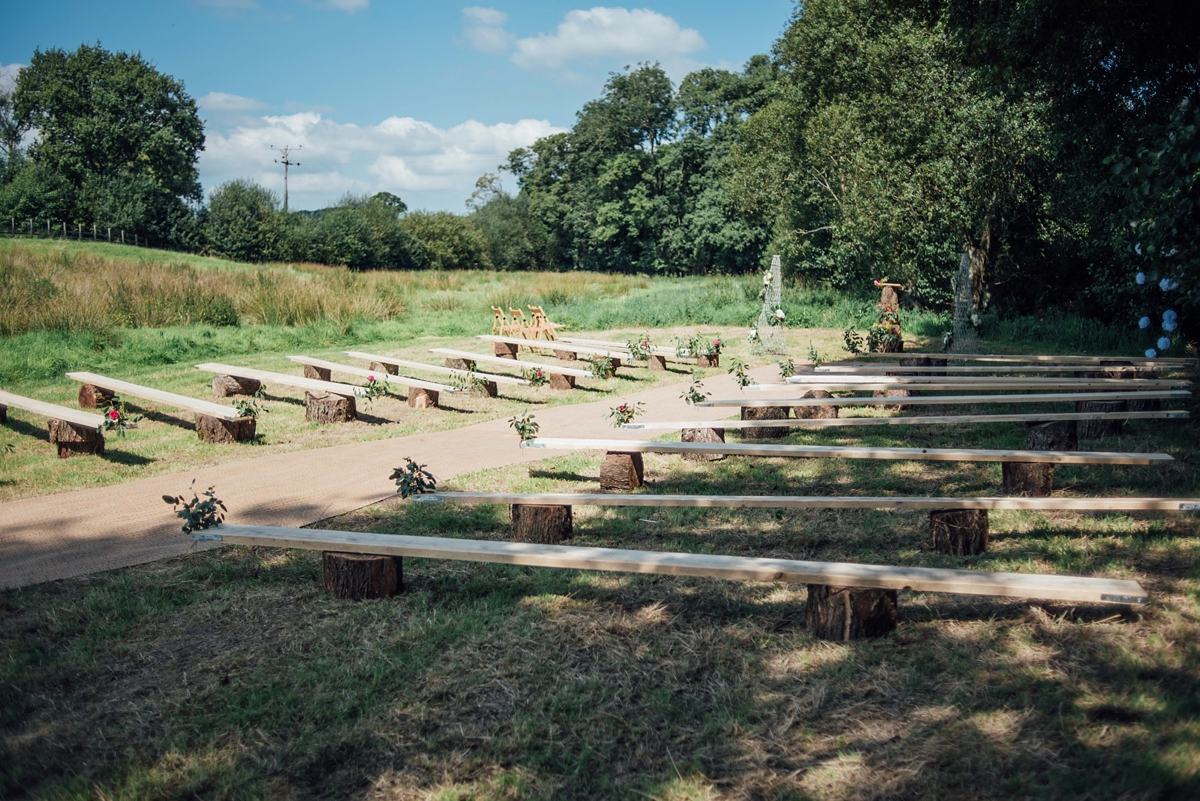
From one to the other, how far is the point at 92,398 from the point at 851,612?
9.21 m

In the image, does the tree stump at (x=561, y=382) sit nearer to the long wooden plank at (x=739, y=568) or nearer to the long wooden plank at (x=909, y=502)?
the long wooden plank at (x=909, y=502)

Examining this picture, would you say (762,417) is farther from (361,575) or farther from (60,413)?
(60,413)

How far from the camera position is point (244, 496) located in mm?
6277

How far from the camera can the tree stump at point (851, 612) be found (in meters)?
3.34

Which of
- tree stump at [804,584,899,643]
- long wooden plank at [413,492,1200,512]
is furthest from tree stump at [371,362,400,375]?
tree stump at [804,584,899,643]

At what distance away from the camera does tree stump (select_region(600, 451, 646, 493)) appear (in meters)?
6.01

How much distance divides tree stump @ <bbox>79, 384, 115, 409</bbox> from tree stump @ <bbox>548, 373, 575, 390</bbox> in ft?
18.1

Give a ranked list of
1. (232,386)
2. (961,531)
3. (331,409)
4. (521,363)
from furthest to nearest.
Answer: (521,363)
(232,386)
(331,409)
(961,531)

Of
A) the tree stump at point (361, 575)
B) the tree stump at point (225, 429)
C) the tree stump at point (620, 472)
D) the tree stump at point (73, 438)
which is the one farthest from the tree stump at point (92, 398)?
the tree stump at point (361, 575)

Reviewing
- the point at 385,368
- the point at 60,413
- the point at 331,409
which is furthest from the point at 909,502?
the point at 385,368

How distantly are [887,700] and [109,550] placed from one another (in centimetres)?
460

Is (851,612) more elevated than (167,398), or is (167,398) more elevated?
(167,398)

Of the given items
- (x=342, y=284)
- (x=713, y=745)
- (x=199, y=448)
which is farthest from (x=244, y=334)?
(x=713, y=745)

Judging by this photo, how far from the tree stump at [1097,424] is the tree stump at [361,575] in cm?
590
